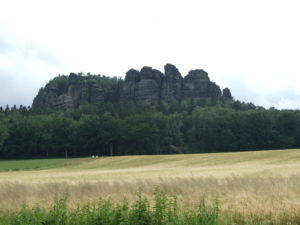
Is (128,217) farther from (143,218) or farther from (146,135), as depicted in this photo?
(146,135)

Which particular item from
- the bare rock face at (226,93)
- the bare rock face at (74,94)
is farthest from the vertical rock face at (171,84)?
the bare rock face at (74,94)

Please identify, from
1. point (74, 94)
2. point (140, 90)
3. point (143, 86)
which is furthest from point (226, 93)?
point (74, 94)

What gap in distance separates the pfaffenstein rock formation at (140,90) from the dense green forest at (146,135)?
2063 inches

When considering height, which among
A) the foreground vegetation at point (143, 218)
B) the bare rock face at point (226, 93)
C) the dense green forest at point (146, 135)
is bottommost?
the foreground vegetation at point (143, 218)

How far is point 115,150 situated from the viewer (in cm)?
10525

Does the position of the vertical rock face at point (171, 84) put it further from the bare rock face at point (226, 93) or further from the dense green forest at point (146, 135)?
the dense green forest at point (146, 135)

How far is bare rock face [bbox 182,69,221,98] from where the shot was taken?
16350 centimetres

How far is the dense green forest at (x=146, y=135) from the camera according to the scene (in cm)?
9990

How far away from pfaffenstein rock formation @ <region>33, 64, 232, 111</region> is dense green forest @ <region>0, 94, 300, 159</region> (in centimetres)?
5240

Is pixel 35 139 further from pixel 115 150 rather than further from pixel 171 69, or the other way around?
pixel 171 69

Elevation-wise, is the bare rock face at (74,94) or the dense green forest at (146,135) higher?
the bare rock face at (74,94)

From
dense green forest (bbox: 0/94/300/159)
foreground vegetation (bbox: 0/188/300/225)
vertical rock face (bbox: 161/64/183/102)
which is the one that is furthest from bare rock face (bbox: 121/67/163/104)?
foreground vegetation (bbox: 0/188/300/225)

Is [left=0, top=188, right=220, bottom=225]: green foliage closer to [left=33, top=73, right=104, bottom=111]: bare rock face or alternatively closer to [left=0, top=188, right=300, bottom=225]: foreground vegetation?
[left=0, top=188, right=300, bottom=225]: foreground vegetation

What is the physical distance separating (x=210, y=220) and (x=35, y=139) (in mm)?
101072
